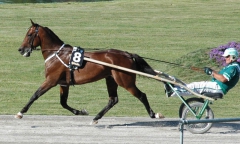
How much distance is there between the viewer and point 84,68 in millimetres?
10195

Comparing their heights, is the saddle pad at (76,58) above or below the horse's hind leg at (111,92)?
above

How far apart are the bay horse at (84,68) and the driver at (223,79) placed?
61cm

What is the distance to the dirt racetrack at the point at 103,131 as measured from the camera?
9156mm

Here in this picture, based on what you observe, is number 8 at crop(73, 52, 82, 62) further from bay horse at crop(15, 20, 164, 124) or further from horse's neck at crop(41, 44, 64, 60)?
horse's neck at crop(41, 44, 64, 60)

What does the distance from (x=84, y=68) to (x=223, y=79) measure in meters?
2.27

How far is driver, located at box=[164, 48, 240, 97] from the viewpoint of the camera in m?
9.36

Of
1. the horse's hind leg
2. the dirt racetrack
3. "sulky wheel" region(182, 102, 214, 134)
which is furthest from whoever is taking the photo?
the horse's hind leg

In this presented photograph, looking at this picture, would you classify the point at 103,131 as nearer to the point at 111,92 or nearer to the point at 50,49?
the point at 111,92

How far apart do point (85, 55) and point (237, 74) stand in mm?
2475

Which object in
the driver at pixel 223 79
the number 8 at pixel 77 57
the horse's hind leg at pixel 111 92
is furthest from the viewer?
the horse's hind leg at pixel 111 92

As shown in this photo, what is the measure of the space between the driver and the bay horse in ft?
2.02

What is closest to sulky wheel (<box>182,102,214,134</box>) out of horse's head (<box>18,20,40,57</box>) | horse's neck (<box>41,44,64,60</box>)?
horse's neck (<box>41,44,64,60</box>)

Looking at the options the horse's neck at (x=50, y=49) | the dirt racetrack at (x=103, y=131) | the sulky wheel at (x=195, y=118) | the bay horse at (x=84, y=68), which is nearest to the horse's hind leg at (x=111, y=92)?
the bay horse at (x=84, y=68)

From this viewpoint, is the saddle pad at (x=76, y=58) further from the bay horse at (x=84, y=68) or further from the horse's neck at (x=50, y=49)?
the horse's neck at (x=50, y=49)
